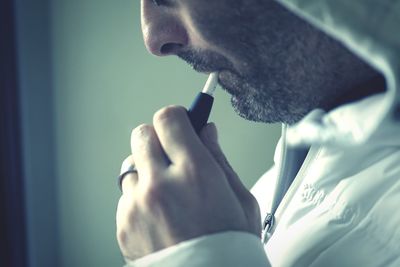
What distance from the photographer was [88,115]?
1.25m

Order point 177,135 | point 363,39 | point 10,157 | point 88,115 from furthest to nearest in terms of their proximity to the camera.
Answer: point 88,115 → point 10,157 → point 177,135 → point 363,39

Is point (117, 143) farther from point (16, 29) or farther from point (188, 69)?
point (16, 29)

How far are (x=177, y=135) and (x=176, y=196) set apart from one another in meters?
0.08

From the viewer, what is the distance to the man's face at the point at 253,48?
458 mm

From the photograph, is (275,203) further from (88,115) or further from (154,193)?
(88,115)

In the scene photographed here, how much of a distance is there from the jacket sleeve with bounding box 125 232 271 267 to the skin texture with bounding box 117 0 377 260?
10mm

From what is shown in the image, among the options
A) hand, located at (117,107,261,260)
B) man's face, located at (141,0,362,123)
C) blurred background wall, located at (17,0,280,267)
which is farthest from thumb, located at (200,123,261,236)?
blurred background wall, located at (17,0,280,267)

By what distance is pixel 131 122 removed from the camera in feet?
3.97

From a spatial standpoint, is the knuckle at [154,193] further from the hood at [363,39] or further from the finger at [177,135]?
the hood at [363,39]

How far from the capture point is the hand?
39 centimetres

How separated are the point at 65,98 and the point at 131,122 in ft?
0.90

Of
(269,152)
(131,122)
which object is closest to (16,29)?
(131,122)

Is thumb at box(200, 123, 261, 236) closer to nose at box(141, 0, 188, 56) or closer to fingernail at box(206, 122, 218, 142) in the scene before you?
fingernail at box(206, 122, 218, 142)

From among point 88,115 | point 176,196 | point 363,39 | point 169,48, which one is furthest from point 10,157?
point 363,39
